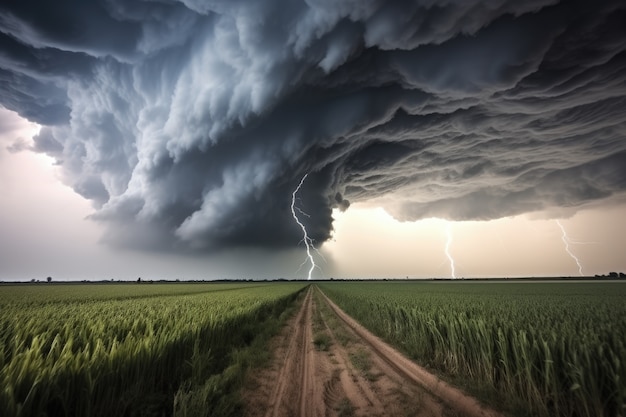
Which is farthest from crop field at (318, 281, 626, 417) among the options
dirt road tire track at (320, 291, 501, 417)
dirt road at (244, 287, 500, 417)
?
dirt road at (244, 287, 500, 417)

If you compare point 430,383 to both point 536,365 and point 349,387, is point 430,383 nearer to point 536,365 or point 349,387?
point 349,387

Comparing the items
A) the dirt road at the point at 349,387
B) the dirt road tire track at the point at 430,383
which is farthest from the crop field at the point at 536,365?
the dirt road at the point at 349,387

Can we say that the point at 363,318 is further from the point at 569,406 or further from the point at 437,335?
the point at 569,406

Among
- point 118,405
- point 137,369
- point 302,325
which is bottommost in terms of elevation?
point 302,325

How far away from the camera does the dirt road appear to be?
18.1ft

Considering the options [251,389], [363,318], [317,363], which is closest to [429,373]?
[317,363]

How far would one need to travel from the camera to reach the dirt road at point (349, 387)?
5512mm

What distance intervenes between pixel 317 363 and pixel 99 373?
259 inches

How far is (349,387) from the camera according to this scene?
6.80 meters

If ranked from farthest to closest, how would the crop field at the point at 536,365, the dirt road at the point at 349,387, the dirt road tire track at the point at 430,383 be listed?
1. the dirt road at the point at 349,387
2. the dirt road tire track at the point at 430,383
3. the crop field at the point at 536,365

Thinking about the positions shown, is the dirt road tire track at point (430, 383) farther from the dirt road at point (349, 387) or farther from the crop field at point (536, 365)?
the crop field at point (536, 365)

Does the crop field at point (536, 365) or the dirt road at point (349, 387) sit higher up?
the crop field at point (536, 365)

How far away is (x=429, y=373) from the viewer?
716 cm

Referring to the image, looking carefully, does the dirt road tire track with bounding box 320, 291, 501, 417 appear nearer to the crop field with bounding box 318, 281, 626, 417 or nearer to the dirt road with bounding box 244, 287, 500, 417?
the dirt road with bounding box 244, 287, 500, 417
